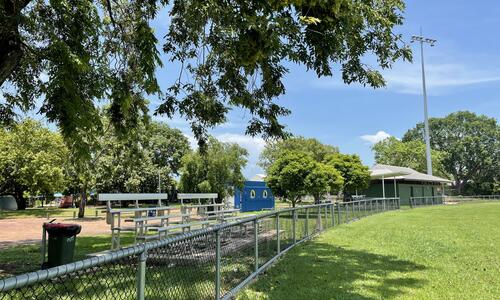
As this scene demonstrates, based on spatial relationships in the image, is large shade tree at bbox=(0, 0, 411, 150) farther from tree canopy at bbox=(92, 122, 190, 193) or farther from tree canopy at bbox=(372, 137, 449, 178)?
tree canopy at bbox=(372, 137, 449, 178)

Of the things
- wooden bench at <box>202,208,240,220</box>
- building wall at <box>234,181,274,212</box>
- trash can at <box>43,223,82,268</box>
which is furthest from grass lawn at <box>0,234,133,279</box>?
building wall at <box>234,181,274,212</box>

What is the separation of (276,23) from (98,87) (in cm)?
588

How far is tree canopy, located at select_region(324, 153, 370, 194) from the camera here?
124 feet

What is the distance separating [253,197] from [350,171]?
8.52m

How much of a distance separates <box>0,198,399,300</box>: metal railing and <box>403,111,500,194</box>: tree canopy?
93.2 metres

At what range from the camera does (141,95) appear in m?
12.6

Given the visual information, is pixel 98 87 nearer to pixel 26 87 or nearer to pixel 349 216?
pixel 26 87

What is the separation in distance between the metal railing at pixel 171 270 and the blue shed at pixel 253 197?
80.7ft

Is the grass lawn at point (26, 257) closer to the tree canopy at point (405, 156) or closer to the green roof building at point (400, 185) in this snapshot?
the green roof building at point (400, 185)

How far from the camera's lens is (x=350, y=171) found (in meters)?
38.0

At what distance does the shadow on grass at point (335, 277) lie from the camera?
701 cm

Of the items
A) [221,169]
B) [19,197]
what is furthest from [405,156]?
[19,197]

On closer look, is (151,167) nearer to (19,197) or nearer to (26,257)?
(19,197)

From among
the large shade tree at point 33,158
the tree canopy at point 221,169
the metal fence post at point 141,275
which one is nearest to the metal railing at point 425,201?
the tree canopy at point 221,169
